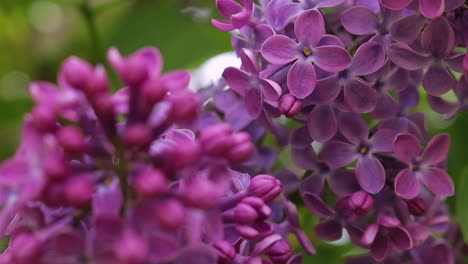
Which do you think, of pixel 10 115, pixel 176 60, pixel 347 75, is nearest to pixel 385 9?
pixel 347 75

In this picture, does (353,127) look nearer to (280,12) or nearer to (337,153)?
(337,153)

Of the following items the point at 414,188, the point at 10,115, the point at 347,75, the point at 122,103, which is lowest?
the point at 10,115

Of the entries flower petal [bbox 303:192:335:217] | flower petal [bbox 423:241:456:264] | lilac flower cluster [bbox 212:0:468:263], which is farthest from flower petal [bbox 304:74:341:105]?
flower petal [bbox 423:241:456:264]

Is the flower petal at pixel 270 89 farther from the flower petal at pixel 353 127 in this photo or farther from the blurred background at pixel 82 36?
the blurred background at pixel 82 36

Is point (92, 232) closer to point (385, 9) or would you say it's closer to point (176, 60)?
point (385, 9)

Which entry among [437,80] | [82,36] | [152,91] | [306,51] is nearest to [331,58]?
[306,51]

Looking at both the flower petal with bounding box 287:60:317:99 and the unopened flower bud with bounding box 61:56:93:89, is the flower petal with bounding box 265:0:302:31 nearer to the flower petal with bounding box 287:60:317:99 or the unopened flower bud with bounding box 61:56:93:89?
the flower petal with bounding box 287:60:317:99
